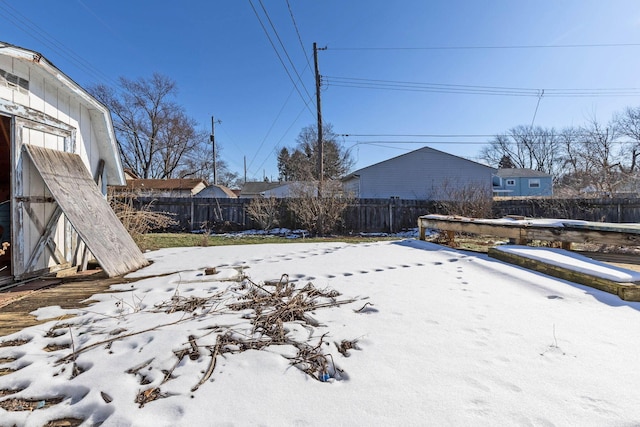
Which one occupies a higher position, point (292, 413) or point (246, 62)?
point (246, 62)

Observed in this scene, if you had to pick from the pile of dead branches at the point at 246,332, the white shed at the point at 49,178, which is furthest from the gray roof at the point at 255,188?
the pile of dead branches at the point at 246,332

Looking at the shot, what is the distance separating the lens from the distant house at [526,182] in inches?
1253

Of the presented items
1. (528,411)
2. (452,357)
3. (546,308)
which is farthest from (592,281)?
(528,411)

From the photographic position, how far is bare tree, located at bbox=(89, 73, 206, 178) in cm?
2550

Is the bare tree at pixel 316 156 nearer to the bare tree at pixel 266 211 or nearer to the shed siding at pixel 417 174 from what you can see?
the shed siding at pixel 417 174

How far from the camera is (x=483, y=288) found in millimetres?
3102

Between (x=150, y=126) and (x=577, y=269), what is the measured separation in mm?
31895

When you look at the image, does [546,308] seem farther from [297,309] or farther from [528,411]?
[297,309]

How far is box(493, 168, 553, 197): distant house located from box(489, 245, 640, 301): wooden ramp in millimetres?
32179

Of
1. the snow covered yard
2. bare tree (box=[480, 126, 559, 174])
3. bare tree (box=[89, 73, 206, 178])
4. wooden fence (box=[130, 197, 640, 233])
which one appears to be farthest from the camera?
bare tree (box=[480, 126, 559, 174])

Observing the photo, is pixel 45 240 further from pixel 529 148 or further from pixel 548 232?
pixel 529 148

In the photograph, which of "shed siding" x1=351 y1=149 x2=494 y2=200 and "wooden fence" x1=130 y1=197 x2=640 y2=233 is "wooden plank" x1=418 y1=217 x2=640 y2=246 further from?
"shed siding" x1=351 y1=149 x2=494 y2=200

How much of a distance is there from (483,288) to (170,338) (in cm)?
295

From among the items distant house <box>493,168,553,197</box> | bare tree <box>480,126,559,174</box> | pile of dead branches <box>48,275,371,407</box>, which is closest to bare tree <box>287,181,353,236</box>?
pile of dead branches <box>48,275,371,407</box>
